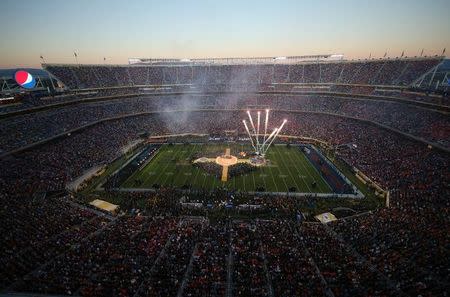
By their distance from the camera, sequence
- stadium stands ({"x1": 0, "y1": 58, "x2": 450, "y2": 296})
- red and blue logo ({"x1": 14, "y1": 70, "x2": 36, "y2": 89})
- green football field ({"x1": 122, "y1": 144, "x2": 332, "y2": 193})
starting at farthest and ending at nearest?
red and blue logo ({"x1": 14, "y1": 70, "x2": 36, "y2": 89}) < green football field ({"x1": 122, "y1": 144, "x2": 332, "y2": 193}) < stadium stands ({"x1": 0, "y1": 58, "x2": 450, "y2": 296})

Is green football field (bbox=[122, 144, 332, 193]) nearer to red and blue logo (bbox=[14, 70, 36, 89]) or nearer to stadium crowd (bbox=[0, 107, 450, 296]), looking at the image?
stadium crowd (bbox=[0, 107, 450, 296])

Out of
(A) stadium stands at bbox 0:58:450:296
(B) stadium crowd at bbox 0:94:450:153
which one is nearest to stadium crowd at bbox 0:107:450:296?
(A) stadium stands at bbox 0:58:450:296

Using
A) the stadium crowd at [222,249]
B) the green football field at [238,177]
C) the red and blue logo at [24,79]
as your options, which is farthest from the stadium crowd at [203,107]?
the green football field at [238,177]

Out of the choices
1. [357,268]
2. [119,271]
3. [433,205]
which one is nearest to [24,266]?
[119,271]

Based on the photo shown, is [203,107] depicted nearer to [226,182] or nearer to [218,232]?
[226,182]

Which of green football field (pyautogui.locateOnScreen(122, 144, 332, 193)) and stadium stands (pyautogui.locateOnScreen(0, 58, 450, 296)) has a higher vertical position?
stadium stands (pyautogui.locateOnScreen(0, 58, 450, 296))

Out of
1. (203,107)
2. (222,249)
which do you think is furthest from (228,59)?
(222,249)

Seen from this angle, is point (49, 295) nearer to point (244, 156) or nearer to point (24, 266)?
point (24, 266)
